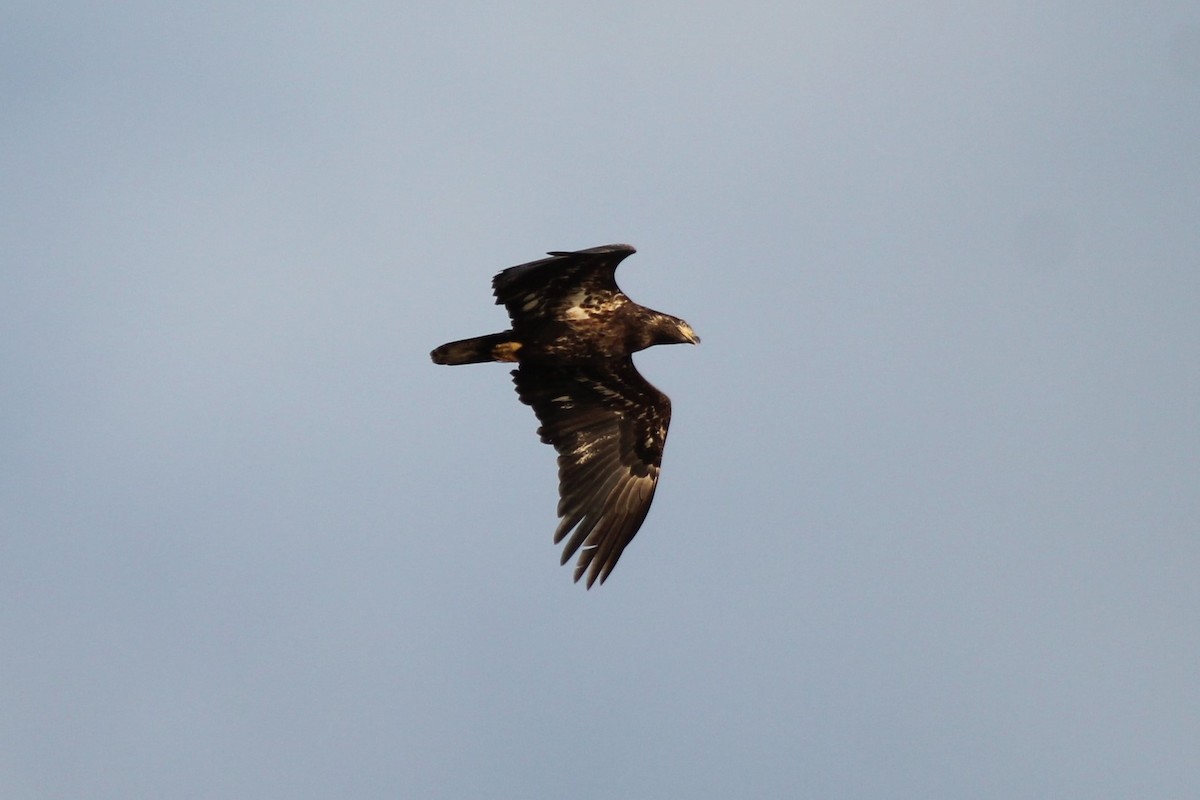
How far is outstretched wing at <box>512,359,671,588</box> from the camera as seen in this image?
1909 centimetres

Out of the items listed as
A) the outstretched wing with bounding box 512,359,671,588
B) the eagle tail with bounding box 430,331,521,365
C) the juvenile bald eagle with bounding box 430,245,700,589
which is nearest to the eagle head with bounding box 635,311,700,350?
the juvenile bald eagle with bounding box 430,245,700,589

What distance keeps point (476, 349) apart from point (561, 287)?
1278 mm

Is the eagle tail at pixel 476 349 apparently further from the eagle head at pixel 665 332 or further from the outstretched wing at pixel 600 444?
the eagle head at pixel 665 332

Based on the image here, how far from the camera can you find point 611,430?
1977 cm

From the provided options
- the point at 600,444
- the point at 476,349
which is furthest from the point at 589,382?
the point at 476,349

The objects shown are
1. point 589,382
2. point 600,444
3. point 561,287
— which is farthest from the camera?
point 600,444

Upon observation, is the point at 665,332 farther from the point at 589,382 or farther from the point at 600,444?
the point at 600,444

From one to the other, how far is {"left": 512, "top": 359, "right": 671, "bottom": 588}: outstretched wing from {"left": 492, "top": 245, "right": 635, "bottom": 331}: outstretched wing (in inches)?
34.7

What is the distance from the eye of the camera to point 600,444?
64.6ft

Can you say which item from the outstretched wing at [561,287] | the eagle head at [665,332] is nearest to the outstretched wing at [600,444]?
the eagle head at [665,332]

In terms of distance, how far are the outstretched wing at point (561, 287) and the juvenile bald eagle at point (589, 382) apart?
0.04 ft

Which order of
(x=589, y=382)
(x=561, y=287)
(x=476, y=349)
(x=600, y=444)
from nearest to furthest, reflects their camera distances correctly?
(x=561, y=287), (x=476, y=349), (x=589, y=382), (x=600, y=444)

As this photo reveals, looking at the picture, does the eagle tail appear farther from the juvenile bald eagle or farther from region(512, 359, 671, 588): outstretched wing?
region(512, 359, 671, 588): outstretched wing

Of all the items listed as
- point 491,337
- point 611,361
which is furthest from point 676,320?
point 491,337
